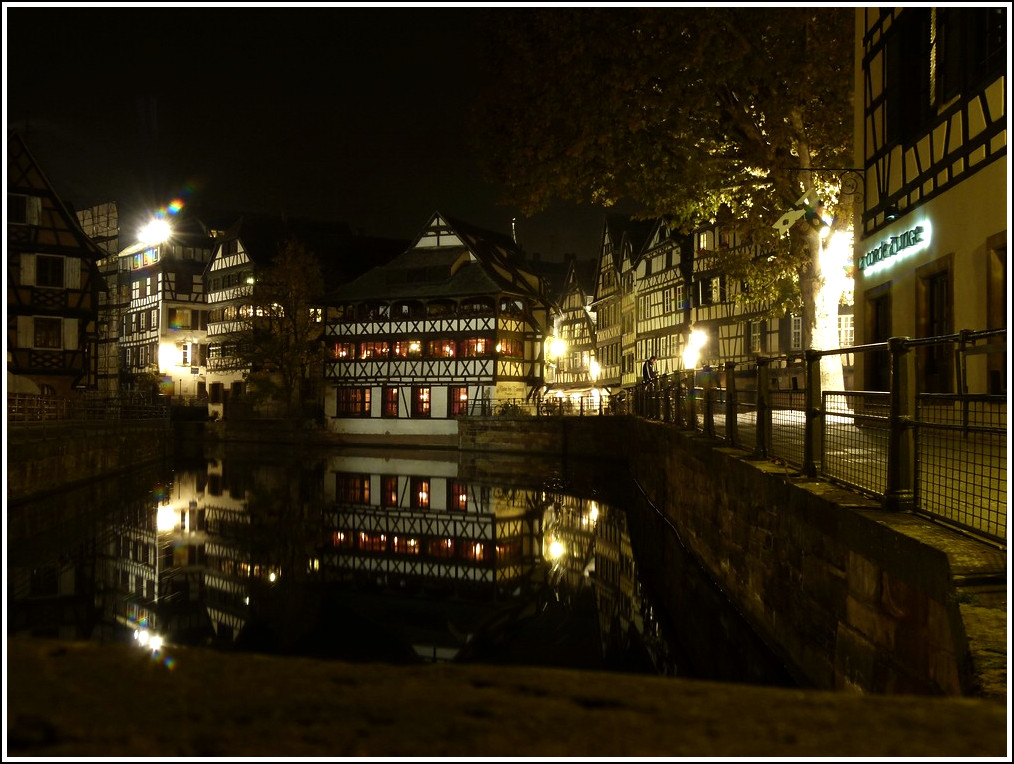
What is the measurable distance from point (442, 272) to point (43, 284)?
63.8ft

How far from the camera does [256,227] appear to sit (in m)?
59.0

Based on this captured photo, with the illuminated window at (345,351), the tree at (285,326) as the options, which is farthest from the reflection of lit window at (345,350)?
the tree at (285,326)

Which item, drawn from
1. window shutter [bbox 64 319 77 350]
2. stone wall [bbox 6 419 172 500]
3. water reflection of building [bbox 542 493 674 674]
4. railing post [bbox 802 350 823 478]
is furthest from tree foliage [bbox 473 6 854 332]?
window shutter [bbox 64 319 77 350]

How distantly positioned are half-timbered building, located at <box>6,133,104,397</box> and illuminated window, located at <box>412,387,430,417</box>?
16367 millimetres

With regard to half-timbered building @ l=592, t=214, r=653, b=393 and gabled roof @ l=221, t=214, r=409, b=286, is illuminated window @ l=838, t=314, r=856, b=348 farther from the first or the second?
gabled roof @ l=221, t=214, r=409, b=286

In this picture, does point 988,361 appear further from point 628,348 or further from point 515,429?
point 628,348

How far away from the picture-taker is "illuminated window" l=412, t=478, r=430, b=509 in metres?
22.2

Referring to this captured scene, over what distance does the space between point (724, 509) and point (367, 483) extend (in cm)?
1781

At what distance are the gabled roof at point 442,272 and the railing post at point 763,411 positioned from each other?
35738mm

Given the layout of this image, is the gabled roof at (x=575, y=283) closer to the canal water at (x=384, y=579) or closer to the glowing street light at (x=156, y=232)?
the glowing street light at (x=156, y=232)

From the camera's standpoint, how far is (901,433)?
594 centimetres

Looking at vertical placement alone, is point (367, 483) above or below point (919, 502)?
below

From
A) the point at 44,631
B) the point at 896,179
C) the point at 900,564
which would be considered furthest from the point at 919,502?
the point at 896,179

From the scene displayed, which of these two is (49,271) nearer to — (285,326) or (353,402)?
(285,326)
